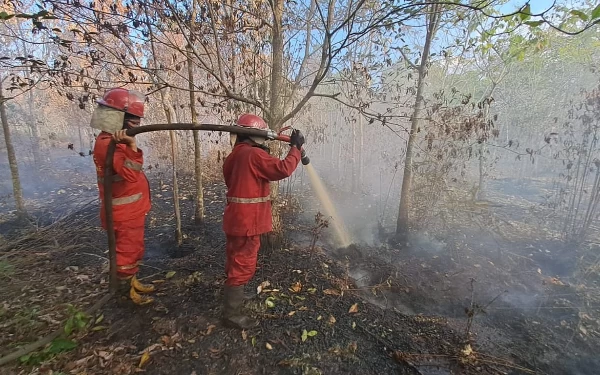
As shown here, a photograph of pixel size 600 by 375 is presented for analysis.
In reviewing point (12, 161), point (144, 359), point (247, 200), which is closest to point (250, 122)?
point (247, 200)

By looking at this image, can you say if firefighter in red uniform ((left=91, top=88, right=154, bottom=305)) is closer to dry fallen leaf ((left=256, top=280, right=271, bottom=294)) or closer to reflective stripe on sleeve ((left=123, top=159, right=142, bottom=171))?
reflective stripe on sleeve ((left=123, top=159, right=142, bottom=171))

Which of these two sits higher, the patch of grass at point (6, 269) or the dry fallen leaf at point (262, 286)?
the patch of grass at point (6, 269)

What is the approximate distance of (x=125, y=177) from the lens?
2959 millimetres

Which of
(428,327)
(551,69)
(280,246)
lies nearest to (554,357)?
(428,327)

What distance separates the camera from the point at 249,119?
2.97m

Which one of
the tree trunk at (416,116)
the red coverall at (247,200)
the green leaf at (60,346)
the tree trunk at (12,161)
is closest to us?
the green leaf at (60,346)

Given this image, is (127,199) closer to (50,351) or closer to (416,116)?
(50,351)

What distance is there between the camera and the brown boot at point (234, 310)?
2975 mm

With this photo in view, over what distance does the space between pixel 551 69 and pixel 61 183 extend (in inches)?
1190

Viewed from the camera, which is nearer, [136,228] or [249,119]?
[249,119]

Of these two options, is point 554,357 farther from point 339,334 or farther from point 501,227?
point 501,227

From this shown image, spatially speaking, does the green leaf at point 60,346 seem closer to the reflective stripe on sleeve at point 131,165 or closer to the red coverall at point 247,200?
the red coverall at point 247,200

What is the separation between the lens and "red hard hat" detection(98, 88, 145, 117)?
9.88 ft

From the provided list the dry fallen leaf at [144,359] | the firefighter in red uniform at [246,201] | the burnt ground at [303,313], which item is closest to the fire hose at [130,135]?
the firefighter in red uniform at [246,201]
